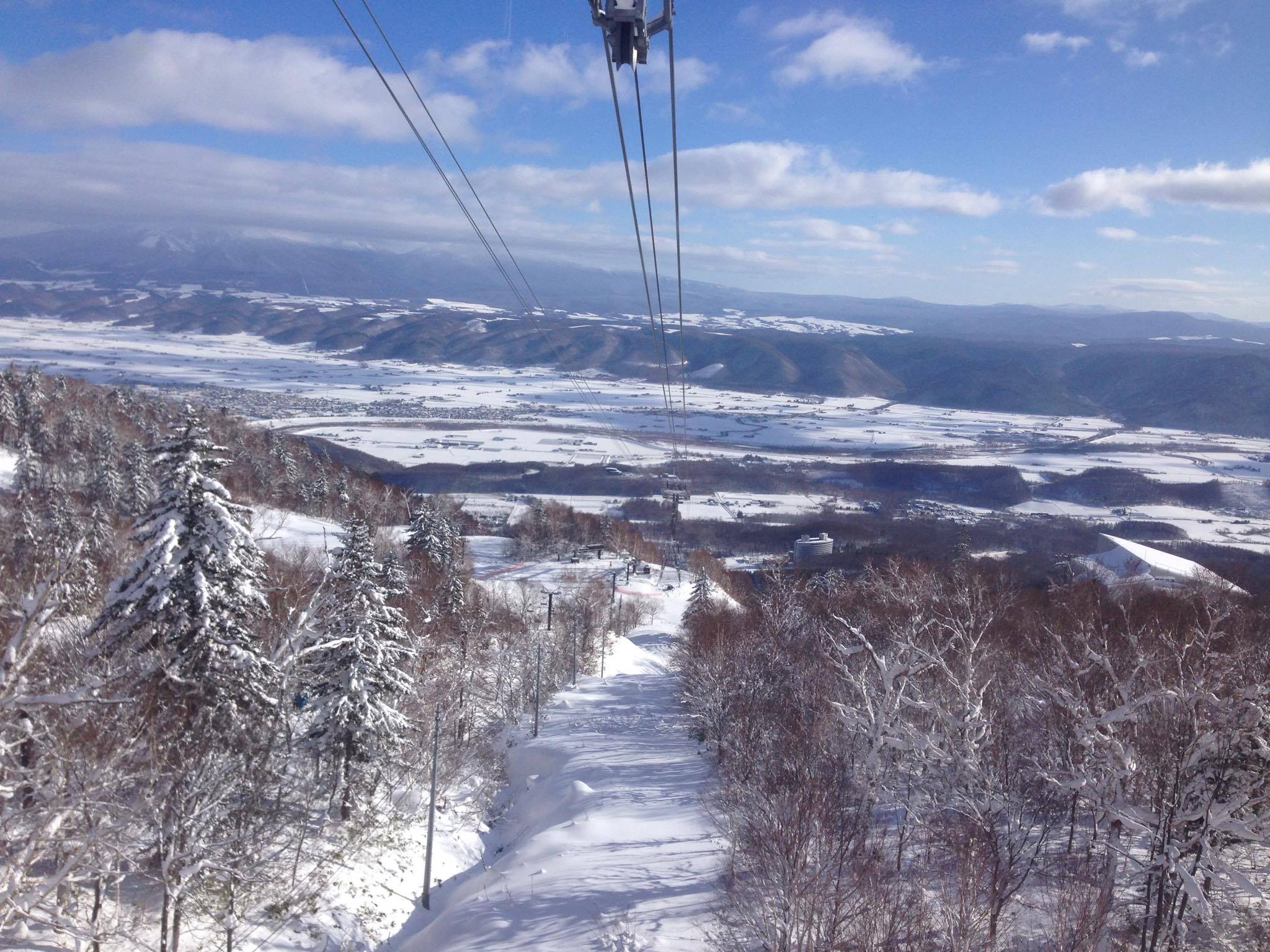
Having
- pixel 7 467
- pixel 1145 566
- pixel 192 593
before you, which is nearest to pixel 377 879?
pixel 192 593

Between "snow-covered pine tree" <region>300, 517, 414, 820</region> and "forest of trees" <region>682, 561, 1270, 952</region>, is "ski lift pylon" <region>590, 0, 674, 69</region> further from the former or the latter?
"snow-covered pine tree" <region>300, 517, 414, 820</region>

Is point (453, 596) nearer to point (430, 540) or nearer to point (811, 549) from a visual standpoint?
point (430, 540)

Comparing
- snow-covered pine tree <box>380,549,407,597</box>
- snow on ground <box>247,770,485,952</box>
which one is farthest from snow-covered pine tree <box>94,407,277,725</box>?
snow-covered pine tree <box>380,549,407,597</box>

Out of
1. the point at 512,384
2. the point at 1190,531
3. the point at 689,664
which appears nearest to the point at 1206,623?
the point at 689,664

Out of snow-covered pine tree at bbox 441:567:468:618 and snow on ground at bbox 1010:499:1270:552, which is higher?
snow-covered pine tree at bbox 441:567:468:618

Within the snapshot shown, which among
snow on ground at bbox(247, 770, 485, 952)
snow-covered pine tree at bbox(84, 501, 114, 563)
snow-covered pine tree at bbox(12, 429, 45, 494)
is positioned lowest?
snow on ground at bbox(247, 770, 485, 952)

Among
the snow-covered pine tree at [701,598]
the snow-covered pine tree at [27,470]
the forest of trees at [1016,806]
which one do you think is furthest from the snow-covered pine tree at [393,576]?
the snow-covered pine tree at [27,470]

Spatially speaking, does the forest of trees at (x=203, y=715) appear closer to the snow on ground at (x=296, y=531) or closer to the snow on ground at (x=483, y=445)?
the snow on ground at (x=296, y=531)
